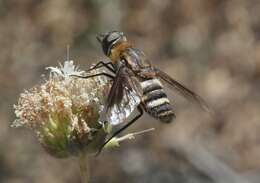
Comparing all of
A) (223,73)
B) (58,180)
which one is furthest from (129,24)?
(58,180)

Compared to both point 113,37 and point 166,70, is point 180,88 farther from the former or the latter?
point 166,70

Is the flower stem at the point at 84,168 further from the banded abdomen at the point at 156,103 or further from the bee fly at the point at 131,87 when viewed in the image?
the banded abdomen at the point at 156,103

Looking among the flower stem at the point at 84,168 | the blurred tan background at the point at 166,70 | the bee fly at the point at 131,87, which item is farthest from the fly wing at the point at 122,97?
the blurred tan background at the point at 166,70

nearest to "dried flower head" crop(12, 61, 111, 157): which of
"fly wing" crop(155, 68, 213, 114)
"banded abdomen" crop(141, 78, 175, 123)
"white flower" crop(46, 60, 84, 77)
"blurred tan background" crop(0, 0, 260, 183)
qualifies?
"white flower" crop(46, 60, 84, 77)

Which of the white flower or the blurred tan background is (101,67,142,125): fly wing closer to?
the white flower

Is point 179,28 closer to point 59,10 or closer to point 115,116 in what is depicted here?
point 59,10

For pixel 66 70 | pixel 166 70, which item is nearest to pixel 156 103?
pixel 66 70
